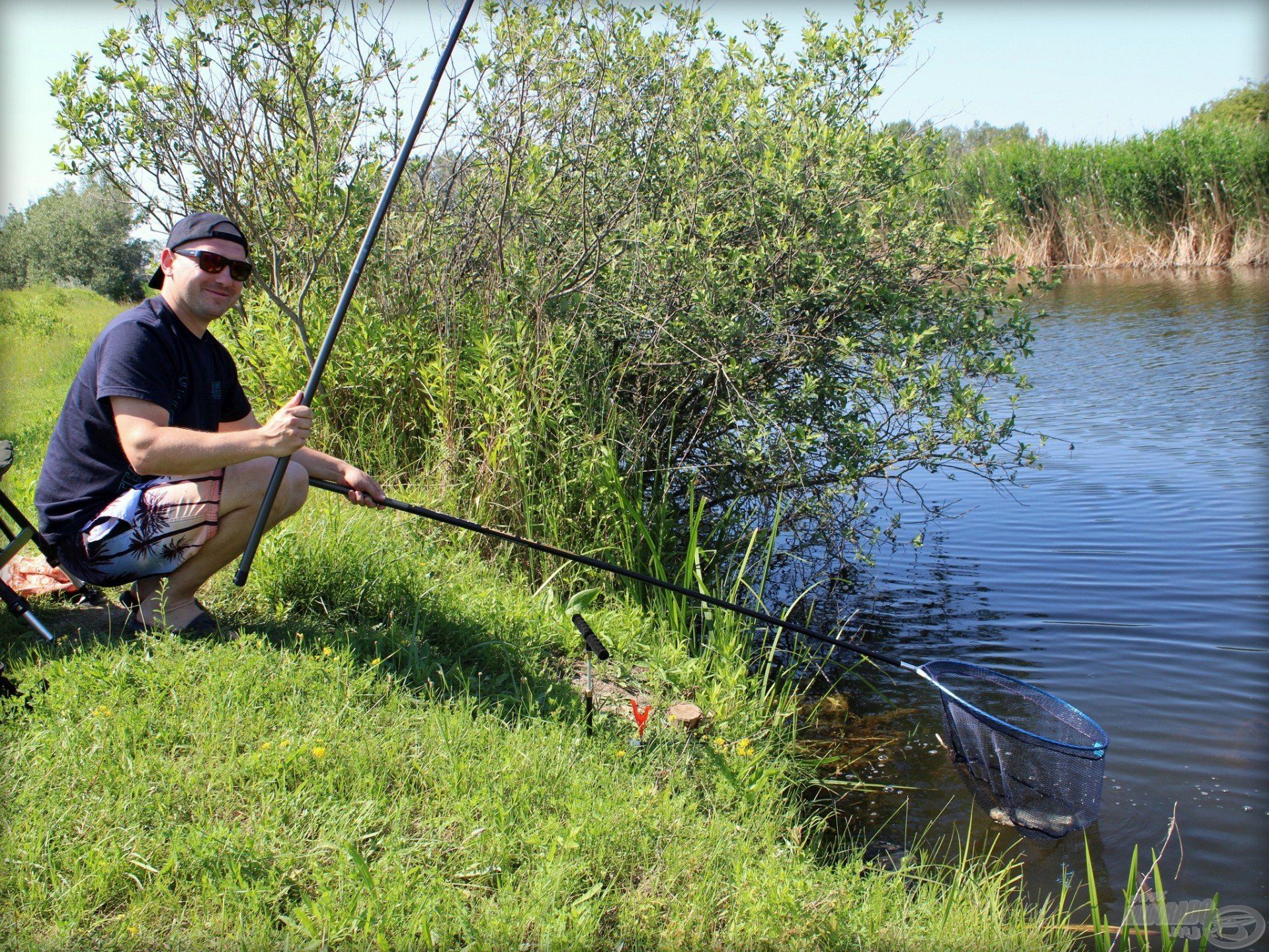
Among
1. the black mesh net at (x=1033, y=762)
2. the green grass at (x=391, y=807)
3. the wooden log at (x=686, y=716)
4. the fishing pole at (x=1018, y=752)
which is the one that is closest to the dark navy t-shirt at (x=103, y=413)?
the green grass at (x=391, y=807)

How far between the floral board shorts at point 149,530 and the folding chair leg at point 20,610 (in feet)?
0.67

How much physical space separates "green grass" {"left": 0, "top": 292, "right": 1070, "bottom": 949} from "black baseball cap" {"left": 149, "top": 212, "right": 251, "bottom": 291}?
4.35ft

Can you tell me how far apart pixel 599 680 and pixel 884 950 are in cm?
175

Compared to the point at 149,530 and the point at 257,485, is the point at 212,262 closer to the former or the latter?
the point at 257,485

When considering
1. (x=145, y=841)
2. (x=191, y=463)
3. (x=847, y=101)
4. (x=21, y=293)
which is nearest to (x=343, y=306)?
(x=191, y=463)

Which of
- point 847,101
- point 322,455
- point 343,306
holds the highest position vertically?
point 847,101

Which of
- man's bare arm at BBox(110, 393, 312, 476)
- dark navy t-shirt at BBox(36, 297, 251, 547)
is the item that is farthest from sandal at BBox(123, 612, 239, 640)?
man's bare arm at BBox(110, 393, 312, 476)

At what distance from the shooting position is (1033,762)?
3.78 m

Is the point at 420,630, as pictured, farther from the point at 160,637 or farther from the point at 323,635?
the point at 160,637

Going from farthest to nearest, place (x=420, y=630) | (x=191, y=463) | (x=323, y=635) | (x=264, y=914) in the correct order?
(x=420, y=630), (x=323, y=635), (x=191, y=463), (x=264, y=914)

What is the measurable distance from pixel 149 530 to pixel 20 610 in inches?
21.8

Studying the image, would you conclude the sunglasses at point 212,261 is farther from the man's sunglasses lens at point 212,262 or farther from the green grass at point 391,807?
the green grass at point 391,807

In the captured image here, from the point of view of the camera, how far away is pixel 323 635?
3.77m

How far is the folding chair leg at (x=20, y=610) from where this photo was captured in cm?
342
